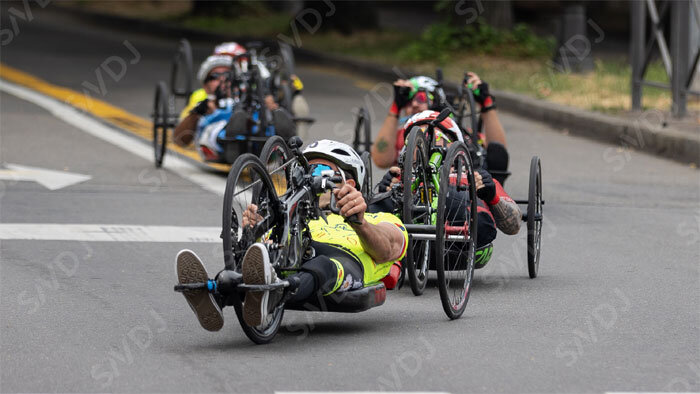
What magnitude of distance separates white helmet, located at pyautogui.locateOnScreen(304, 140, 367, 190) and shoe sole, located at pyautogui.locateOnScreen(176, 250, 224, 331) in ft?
3.92

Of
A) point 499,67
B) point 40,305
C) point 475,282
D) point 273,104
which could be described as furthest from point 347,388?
point 499,67

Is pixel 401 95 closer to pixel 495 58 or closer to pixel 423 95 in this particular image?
pixel 423 95

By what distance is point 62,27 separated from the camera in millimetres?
30781

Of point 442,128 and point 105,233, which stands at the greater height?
point 442,128

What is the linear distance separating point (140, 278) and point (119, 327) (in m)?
1.40

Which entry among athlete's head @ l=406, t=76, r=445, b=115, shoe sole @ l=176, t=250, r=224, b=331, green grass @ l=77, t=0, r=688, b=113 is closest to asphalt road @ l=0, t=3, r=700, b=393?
shoe sole @ l=176, t=250, r=224, b=331

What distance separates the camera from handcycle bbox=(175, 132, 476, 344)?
6414 mm

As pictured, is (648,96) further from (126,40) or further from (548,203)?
(126,40)

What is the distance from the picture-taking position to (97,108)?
1861 centimetres

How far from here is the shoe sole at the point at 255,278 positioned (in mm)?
6328

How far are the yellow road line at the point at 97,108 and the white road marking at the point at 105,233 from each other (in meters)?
3.65

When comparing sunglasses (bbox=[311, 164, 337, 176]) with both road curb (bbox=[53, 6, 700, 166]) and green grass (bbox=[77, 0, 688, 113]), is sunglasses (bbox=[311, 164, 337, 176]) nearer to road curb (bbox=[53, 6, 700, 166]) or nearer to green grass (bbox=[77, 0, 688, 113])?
road curb (bbox=[53, 6, 700, 166])

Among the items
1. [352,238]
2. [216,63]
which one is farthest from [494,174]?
[216,63]

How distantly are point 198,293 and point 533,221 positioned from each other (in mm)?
3005
